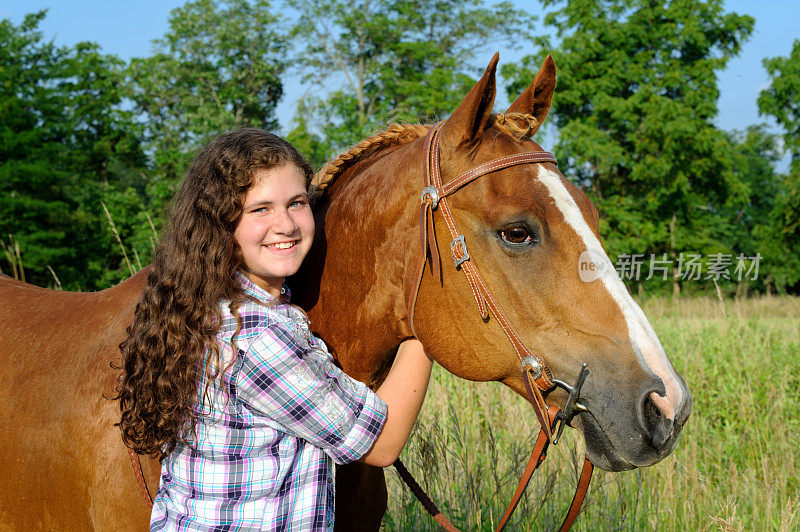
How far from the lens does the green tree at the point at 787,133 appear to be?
23.4m

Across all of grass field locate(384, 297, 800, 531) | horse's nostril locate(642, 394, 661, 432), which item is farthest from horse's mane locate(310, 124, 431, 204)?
grass field locate(384, 297, 800, 531)

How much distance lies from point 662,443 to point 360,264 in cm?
112

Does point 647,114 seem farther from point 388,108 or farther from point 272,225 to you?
point 272,225

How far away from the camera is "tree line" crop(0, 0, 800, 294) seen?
2125cm

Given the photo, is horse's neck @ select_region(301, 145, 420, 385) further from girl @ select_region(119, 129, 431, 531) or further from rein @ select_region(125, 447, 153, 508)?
rein @ select_region(125, 447, 153, 508)

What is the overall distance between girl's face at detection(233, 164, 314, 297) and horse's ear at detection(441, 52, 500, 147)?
55 centimetres

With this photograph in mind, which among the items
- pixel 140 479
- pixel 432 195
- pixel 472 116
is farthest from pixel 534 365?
pixel 140 479

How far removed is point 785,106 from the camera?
79.6ft

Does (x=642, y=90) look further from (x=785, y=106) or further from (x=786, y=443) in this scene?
(x=786, y=443)

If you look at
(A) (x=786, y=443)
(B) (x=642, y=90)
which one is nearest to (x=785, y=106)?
(B) (x=642, y=90)

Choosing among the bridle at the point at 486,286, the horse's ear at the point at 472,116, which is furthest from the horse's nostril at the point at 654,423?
the horse's ear at the point at 472,116

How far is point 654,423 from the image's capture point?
1.57 meters

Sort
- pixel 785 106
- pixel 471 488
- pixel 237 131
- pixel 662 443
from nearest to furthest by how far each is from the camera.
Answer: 1. pixel 662 443
2. pixel 237 131
3. pixel 471 488
4. pixel 785 106

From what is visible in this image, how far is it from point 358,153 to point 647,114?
72.2 feet
